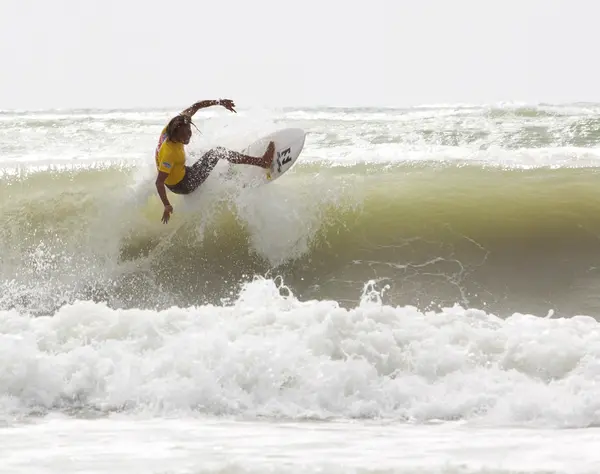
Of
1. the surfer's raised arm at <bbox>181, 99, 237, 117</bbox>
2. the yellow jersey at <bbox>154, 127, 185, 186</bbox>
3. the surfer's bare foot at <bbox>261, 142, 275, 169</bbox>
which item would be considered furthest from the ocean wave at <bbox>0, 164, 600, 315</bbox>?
the surfer's raised arm at <bbox>181, 99, 237, 117</bbox>

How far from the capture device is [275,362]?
537cm

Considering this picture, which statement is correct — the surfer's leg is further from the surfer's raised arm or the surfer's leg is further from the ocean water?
the surfer's raised arm

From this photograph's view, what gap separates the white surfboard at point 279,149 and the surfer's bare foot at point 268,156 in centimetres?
4

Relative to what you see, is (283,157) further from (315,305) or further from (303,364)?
(303,364)

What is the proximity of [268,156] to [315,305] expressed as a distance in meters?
3.23

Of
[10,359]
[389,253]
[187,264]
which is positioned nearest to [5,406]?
[10,359]

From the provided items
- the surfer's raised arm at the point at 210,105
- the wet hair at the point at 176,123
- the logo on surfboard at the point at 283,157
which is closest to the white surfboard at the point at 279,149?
the logo on surfboard at the point at 283,157

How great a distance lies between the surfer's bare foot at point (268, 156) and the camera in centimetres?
880

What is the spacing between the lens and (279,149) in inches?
352

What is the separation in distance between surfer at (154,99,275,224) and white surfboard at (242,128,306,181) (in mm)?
62

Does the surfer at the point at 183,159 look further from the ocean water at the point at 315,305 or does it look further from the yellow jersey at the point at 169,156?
the ocean water at the point at 315,305

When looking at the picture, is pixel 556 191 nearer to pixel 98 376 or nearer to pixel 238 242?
pixel 238 242

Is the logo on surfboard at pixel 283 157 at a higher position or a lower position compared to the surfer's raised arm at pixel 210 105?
lower

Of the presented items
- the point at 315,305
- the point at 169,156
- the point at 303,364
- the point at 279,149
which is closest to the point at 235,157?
the point at 279,149
